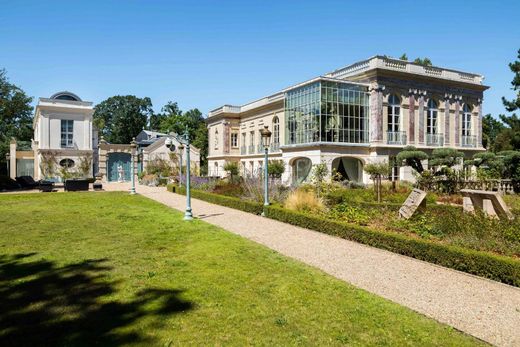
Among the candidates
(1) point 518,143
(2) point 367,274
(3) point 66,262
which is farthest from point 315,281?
(1) point 518,143

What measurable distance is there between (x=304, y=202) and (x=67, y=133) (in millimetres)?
29041

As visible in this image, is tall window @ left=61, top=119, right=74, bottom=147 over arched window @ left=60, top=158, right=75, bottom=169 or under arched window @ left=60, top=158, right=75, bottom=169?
over

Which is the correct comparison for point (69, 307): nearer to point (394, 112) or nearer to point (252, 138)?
point (394, 112)

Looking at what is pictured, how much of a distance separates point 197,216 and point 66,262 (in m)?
6.64

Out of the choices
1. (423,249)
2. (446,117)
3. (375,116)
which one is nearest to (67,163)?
(375,116)

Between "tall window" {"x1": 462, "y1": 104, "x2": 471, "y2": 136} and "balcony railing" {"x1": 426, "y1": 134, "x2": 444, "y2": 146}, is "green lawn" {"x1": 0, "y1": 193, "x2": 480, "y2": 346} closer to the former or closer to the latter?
"balcony railing" {"x1": 426, "y1": 134, "x2": 444, "y2": 146}

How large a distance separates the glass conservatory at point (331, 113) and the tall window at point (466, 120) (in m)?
9.29

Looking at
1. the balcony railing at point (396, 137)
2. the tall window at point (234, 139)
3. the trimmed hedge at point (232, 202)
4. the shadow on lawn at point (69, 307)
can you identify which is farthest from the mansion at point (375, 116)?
the shadow on lawn at point (69, 307)

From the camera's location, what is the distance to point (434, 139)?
87.1 feet

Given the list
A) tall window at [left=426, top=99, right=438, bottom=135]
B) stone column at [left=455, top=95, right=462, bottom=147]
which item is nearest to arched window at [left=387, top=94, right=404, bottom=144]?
tall window at [left=426, top=99, right=438, bottom=135]

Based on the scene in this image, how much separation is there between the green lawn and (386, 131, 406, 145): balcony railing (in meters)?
19.3

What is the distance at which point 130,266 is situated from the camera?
6.13 metres

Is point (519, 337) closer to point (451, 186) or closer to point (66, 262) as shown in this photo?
point (66, 262)

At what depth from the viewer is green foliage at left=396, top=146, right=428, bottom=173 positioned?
787 inches
